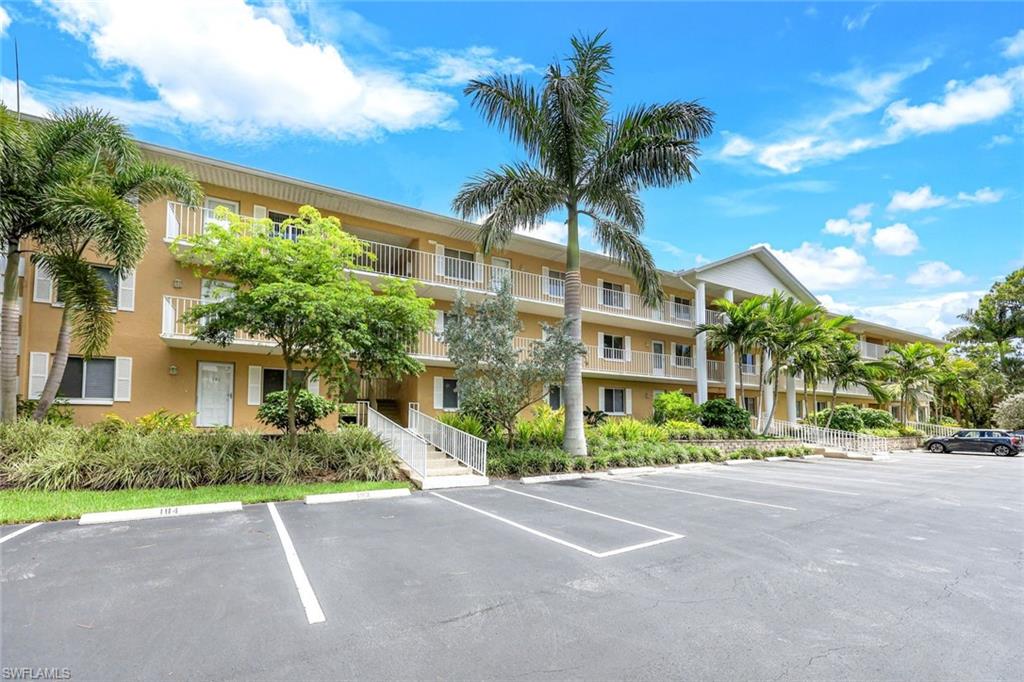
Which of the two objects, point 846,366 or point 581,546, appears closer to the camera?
point 581,546

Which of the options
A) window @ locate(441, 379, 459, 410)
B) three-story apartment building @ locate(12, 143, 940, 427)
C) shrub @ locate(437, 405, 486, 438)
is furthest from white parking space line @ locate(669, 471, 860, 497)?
window @ locate(441, 379, 459, 410)

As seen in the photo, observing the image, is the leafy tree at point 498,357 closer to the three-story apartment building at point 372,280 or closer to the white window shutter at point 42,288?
the three-story apartment building at point 372,280

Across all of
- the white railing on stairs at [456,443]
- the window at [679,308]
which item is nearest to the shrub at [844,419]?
the window at [679,308]

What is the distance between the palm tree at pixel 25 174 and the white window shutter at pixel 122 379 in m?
4.00

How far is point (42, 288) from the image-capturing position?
1427 centimetres

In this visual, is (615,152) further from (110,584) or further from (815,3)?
(110,584)

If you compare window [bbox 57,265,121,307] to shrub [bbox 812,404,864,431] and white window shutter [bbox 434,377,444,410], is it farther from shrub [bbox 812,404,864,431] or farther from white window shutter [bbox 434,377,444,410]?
shrub [bbox 812,404,864,431]

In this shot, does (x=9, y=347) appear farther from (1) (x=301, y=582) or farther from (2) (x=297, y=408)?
(1) (x=301, y=582)

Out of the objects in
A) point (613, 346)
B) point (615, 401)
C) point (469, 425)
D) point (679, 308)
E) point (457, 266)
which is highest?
point (457, 266)

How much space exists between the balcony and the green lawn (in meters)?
7.95

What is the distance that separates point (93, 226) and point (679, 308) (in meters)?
24.1

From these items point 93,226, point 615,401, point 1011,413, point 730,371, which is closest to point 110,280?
point 93,226

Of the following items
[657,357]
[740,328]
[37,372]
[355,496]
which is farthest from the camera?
[657,357]

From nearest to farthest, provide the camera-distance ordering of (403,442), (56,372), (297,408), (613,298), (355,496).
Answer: (355,496) → (56,372) → (403,442) → (297,408) → (613,298)
